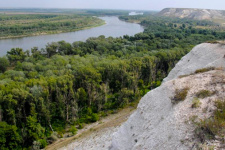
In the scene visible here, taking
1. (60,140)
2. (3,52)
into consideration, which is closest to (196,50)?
(60,140)

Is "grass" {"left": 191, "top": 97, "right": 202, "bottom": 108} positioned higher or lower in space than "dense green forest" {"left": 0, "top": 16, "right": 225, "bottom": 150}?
higher

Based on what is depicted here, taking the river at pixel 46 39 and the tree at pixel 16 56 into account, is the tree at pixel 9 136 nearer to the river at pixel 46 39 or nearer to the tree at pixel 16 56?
the tree at pixel 16 56

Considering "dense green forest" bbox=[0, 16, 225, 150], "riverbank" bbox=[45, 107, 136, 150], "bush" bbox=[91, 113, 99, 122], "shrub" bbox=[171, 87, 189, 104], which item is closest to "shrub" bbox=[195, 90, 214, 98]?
"shrub" bbox=[171, 87, 189, 104]

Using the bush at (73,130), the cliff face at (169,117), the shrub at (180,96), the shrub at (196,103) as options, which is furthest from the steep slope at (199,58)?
the bush at (73,130)

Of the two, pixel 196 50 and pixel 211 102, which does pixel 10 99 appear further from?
pixel 196 50

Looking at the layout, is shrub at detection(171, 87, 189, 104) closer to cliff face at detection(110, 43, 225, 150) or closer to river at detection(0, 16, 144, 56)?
cliff face at detection(110, 43, 225, 150)

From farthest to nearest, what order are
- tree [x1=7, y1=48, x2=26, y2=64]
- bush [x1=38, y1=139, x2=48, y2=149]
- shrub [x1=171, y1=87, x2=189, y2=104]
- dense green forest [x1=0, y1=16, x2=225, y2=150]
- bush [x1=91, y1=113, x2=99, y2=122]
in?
tree [x1=7, y1=48, x2=26, y2=64] → bush [x1=91, y1=113, x2=99, y2=122] → dense green forest [x1=0, y1=16, x2=225, y2=150] → bush [x1=38, y1=139, x2=48, y2=149] → shrub [x1=171, y1=87, x2=189, y2=104]

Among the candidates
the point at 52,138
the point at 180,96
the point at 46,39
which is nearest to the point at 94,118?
the point at 52,138
